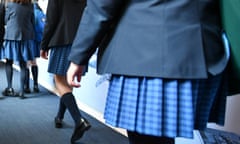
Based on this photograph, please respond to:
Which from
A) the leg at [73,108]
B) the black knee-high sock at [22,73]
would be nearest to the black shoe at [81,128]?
the leg at [73,108]

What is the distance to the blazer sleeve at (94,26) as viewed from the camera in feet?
2.79

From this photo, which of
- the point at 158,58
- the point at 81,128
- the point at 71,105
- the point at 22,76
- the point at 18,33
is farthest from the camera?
the point at 22,76

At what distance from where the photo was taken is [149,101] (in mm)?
842

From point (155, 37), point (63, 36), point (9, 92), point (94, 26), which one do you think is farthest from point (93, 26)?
point (9, 92)

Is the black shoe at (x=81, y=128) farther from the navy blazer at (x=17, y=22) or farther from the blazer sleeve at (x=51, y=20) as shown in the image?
the navy blazer at (x=17, y=22)

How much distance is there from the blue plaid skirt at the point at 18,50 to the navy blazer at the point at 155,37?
2786 mm

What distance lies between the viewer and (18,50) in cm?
352

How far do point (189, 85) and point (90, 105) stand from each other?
230 cm

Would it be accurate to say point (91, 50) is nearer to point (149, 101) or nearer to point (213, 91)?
point (149, 101)

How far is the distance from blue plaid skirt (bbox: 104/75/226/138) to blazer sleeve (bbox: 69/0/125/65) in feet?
0.35

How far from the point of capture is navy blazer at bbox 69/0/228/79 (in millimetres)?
812

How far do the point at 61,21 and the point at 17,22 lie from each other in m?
1.48

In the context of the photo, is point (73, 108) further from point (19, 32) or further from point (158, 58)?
point (19, 32)

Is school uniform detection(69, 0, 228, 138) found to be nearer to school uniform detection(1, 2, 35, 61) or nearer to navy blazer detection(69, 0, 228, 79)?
navy blazer detection(69, 0, 228, 79)
